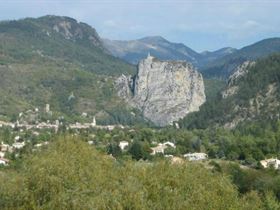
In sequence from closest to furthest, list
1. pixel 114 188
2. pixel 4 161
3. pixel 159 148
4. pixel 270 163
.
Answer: pixel 114 188 < pixel 270 163 < pixel 4 161 < pixel 159 148

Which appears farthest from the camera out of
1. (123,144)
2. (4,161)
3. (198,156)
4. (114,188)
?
(123,144)

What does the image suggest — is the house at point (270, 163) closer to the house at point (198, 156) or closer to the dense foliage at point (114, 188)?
the house at point (198, 156)

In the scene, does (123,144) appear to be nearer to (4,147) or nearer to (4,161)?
(4,147)

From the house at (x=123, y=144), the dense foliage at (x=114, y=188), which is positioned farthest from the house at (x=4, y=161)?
the dense foliage at (x=114, y=188)

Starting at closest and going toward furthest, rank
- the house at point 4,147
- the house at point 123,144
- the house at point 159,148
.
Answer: the house at point 159,148 → the house at point 4,147 → the house at point 123,144

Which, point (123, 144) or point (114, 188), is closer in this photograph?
point (114, 188)

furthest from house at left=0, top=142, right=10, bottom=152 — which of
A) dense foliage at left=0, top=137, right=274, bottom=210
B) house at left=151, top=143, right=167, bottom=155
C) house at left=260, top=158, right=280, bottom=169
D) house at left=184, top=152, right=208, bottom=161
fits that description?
dense foliage at left=0, top=137, right=274, bottom=210

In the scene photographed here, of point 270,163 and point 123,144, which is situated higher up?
point 270,163

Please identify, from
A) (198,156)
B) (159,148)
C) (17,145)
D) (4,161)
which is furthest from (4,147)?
(198,156)

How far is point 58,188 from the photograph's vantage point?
48781 mm

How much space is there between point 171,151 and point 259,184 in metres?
53.6

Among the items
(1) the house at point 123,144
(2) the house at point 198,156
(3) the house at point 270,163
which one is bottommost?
(1) the house at point 123,144

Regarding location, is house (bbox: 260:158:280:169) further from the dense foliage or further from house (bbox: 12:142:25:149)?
the dense foliage

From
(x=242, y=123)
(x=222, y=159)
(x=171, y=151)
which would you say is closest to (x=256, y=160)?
(x=222, y=159)
